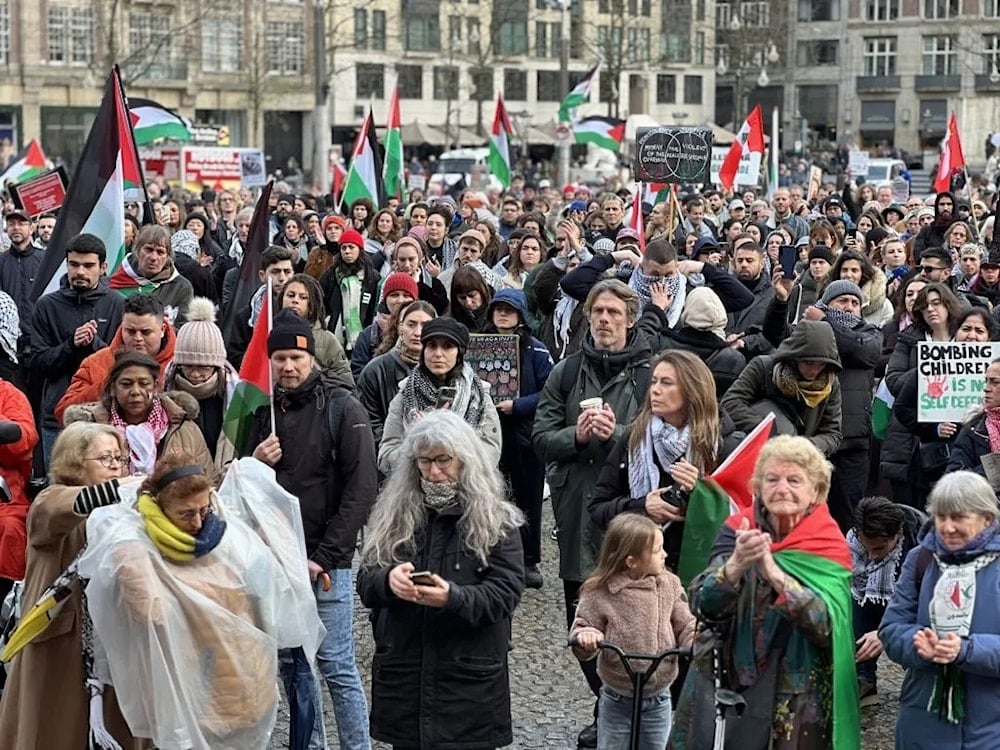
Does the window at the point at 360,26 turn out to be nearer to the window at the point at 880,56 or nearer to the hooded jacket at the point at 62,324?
the window at the point at 880,56

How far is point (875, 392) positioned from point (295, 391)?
369 centimetres

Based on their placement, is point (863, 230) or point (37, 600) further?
point (863, 230)

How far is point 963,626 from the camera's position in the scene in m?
5.18

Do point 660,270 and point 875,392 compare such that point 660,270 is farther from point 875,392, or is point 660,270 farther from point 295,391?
point 295,391

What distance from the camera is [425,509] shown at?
5.61 m

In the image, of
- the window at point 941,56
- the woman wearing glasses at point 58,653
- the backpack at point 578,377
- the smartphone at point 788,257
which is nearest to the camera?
the woman wearing glasses at point 58,653

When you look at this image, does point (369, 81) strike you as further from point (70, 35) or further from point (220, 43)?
point (70, 35)

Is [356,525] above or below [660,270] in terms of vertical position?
below

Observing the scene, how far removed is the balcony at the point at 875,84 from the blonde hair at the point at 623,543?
3067 inches

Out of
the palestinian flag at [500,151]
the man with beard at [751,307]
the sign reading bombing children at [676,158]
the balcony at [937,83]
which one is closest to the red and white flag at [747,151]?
the palestinian flag at [500,151]

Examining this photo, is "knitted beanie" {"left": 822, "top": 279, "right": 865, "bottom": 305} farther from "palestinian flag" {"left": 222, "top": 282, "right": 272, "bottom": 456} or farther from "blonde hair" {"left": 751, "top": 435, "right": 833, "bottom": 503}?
"blonde hair" {"left": 751, "top": 435, "right": 833, "bottom": 503}

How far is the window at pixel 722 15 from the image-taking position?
80.9 m

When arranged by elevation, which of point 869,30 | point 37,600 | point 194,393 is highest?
point 869,30

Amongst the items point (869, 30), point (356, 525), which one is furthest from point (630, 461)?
point (869, 30)
